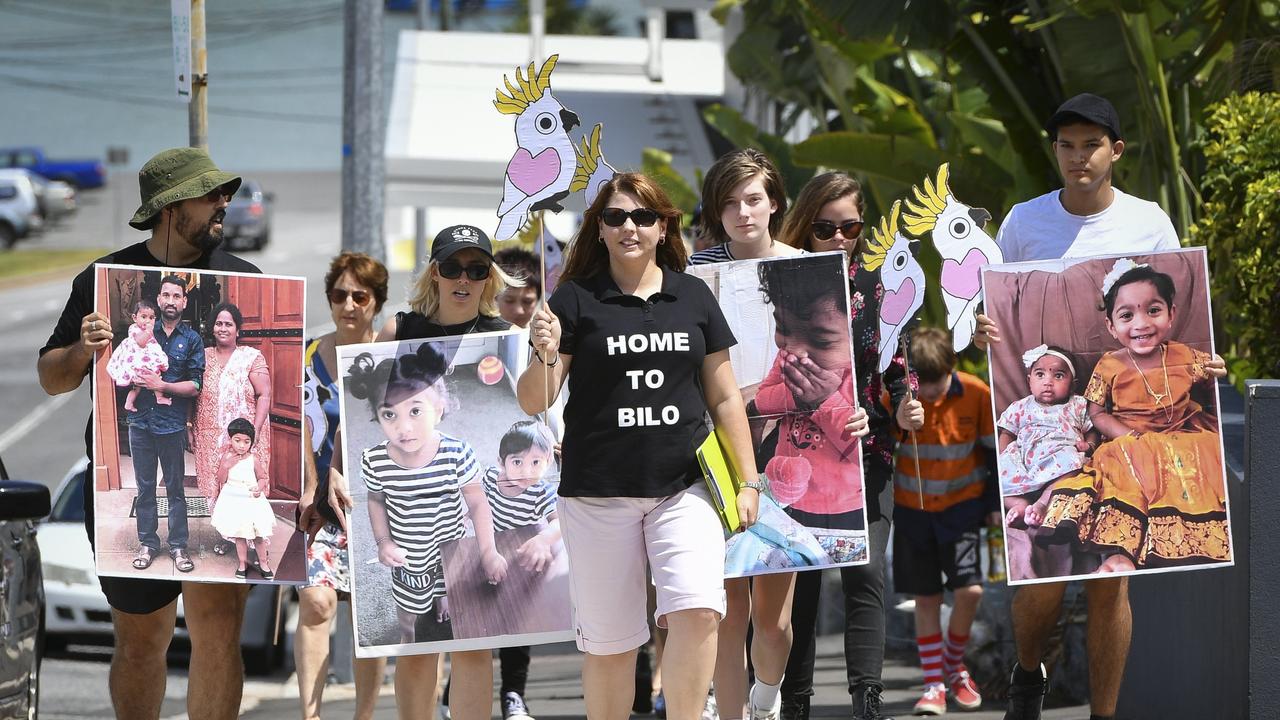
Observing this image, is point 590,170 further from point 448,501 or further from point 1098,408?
point 1098,408

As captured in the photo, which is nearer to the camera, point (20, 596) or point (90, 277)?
point (20, 596)

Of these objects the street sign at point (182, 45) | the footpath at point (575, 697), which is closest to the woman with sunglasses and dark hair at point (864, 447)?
the footpath at point (575, 697)

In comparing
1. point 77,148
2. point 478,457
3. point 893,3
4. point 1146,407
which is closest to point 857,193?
point 1146,407

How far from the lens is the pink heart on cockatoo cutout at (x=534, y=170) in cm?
609

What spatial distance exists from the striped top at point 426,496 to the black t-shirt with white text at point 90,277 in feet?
3.05

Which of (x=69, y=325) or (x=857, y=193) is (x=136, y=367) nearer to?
(x=69, y=325)

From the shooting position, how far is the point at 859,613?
651 centimetres

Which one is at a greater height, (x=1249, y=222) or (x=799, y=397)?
(x=1249, y=222)

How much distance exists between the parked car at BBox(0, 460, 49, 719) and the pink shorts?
5.92 feet

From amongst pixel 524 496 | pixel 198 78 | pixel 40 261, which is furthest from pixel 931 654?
pixel 40 261

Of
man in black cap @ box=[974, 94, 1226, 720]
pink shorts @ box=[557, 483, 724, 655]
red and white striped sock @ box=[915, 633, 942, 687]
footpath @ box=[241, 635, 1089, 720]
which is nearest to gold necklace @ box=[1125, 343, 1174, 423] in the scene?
man in black cap @ box=[974, 94, 1226, 720]

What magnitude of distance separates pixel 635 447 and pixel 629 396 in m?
0.17

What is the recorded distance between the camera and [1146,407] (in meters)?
6.24

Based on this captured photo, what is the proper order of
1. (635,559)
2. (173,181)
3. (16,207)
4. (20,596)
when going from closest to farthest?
(635,559)
(20,596)
(173,181)
(16,207)
